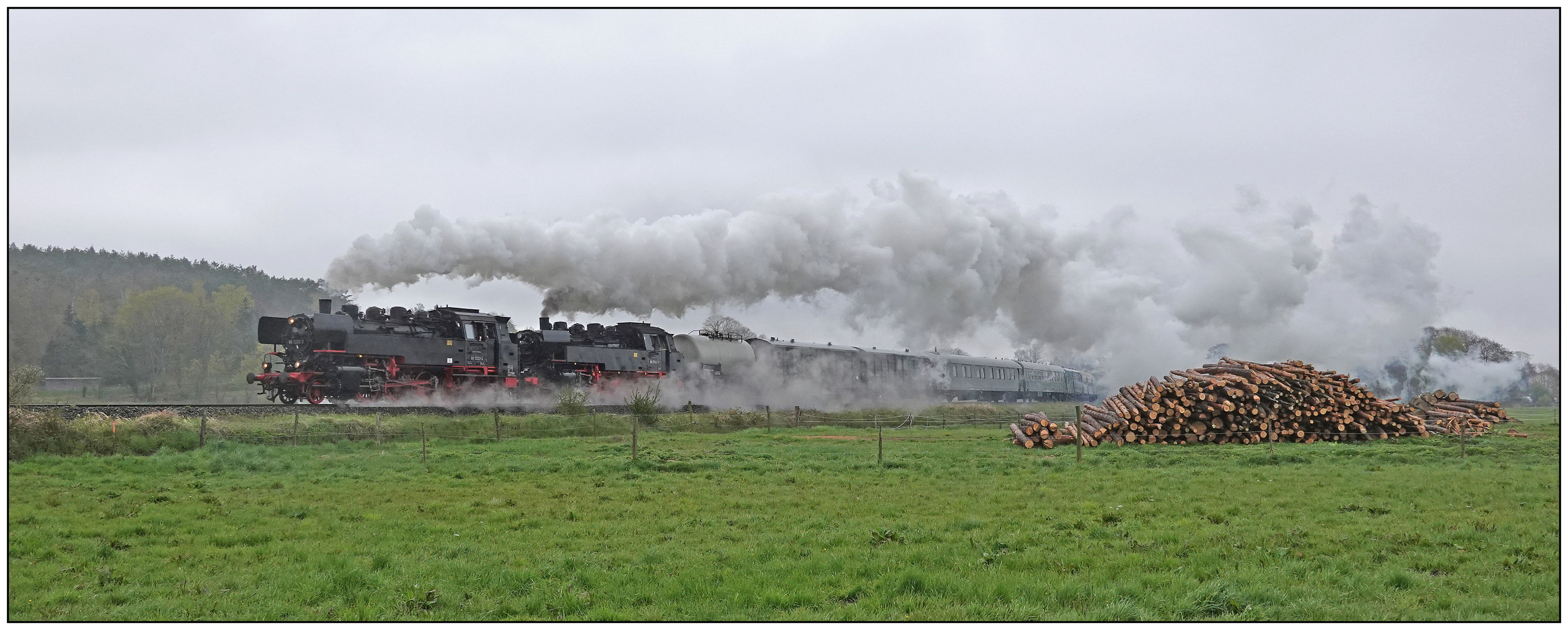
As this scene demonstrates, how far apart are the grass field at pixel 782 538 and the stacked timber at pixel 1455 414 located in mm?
6249

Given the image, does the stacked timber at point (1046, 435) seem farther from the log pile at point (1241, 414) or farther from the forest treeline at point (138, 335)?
the forest treeline at point (138, 335)

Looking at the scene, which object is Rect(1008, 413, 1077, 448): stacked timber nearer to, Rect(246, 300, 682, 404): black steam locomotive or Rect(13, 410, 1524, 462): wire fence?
Rect(13, 410, 1524, 462): wire fence

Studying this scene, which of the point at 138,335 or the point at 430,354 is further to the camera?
the point at 138,335

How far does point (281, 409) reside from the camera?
80.9ft

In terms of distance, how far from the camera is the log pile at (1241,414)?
71.2ft

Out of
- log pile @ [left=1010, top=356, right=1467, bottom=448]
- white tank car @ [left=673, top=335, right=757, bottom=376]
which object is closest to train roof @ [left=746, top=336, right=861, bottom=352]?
white tank car @ [left=673, top=335, right=757, bottom=376]

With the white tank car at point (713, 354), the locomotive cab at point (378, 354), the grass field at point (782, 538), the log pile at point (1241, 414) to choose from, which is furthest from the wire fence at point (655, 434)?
the white tank car at point (713, 354)

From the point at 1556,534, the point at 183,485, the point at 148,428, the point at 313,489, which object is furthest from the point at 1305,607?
the point at 148,428

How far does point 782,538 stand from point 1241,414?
15654mm

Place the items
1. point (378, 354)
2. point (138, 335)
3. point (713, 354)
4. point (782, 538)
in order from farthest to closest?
point (138, 335) < point (713, 354) < point (378, 354) < point (782, 538)

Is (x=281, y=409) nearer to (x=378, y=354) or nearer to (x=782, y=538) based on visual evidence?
(x=378, y=354)

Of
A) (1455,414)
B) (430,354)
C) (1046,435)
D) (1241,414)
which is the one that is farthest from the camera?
(430,354)

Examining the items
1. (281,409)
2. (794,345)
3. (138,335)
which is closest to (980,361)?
(794,345)

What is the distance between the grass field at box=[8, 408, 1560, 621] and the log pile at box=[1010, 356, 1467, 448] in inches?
132
